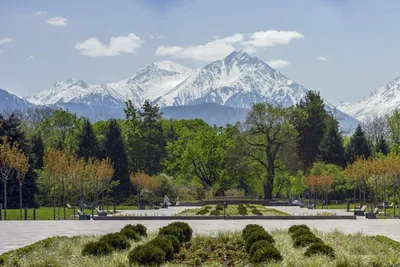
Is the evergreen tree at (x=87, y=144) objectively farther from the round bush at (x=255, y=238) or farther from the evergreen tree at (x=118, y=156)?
the round bush at (x=255, y=238)

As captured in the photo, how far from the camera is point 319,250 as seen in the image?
16.8 meters

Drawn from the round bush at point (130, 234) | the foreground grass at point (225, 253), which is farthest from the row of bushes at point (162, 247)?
the round bush at point (130, 234)

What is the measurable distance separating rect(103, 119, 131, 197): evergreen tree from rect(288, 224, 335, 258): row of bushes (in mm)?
59487

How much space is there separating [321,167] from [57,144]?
33304 millimetres

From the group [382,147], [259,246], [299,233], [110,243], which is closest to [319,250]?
[259,246]

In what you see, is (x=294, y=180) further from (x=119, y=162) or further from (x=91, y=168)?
(x=91, y=168)

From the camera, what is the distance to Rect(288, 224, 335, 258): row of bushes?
16.7 metres

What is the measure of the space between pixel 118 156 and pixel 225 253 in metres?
63.3

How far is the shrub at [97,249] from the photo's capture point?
56.2ft

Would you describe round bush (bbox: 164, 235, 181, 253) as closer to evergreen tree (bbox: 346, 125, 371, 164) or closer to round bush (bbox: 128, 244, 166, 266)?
round bush (bbox: 128, 244, 166, 266)

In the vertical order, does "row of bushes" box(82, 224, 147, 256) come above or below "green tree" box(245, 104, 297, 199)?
below

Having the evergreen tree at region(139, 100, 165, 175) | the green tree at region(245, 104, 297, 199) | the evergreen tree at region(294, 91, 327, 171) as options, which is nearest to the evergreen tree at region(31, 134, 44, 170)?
the evergreen tree at region(139, 100, 165, 175)

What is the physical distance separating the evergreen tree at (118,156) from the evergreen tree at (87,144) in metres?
1.78

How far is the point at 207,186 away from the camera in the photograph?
278 ft
